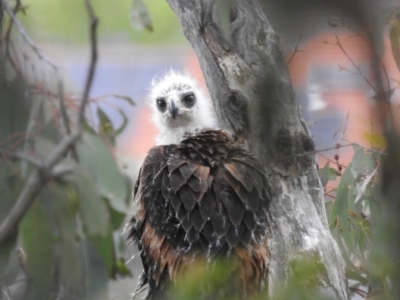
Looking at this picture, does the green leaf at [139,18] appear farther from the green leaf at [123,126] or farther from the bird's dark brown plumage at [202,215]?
the bird's dark brown plumage at [202,215]

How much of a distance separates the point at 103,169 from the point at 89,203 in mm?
263

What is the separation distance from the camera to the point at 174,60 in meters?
3.50

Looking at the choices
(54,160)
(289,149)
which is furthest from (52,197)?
(54,160)

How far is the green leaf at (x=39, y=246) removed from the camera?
1855 mm

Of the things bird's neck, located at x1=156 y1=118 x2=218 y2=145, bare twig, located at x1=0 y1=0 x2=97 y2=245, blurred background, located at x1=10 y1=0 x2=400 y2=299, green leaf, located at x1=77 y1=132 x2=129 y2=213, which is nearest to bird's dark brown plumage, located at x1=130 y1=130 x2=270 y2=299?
green leaf, located at x1=77 y1=132 x2=129 y2=213

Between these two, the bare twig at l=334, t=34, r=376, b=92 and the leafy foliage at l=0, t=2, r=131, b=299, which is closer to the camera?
the bare twig at l=334, t=34, r=376, b=92

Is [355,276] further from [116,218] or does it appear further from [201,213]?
[116,218]

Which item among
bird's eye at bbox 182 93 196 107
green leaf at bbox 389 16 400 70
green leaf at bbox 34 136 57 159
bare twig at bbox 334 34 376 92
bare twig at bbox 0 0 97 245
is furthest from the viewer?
bird's eye at bbox 182 93 196 107

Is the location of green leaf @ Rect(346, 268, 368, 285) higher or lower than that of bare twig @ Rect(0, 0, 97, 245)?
lower

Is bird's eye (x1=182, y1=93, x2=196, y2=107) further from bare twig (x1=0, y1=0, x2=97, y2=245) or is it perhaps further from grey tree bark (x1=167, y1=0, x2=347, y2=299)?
bare twig (x1=0, y1=0, x2=97, y2=245)

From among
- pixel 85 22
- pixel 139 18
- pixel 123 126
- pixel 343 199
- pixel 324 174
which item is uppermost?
pixel 139 18

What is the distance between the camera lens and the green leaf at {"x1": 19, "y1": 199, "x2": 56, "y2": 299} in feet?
6.09

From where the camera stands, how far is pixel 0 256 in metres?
1.87

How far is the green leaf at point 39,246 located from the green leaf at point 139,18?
0.83m
